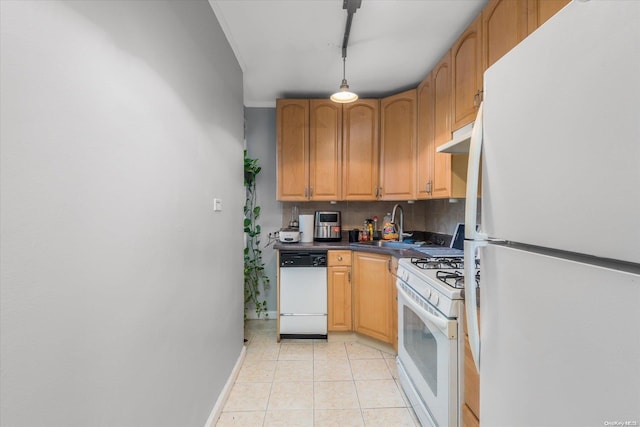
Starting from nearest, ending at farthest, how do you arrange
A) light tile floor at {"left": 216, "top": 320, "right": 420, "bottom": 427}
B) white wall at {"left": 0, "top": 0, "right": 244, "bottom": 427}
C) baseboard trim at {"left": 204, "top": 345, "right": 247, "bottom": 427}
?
1. white wall at {"left": 0, "top": 0, "right": 244, "bottom": 427}
2. baseboard trim at {"left": 204, "top": 345, "right": 247, "bottom": 427}
3. light tile floor at {"left": 216, "top": 320, "right": 420, "bottom": 427}

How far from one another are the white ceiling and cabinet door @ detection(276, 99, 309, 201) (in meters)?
0.19

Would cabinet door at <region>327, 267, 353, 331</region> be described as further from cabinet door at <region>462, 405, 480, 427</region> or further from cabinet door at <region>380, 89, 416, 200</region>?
cabinet door at <region>462, 405, 480, 427</region>

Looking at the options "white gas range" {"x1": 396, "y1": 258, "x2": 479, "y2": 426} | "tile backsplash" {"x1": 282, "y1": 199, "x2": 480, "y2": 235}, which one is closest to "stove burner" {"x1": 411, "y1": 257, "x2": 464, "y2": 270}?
"white gas range" {"x1": 396, "y1": 258, "x2": 479, "y2": 426}

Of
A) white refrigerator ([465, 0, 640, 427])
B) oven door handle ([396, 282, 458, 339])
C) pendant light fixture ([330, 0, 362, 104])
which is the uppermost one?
pendant light fixture ([330, 0, 362, 104])

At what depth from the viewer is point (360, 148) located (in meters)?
2.97

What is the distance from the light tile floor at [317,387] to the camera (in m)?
1.70

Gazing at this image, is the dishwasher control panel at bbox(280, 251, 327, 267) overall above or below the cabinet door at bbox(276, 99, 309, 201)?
below

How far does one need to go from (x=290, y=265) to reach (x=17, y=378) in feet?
7.10

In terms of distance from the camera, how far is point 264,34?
200cm

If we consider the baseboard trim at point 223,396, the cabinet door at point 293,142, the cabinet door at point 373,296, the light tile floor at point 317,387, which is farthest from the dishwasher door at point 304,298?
the cabinet door at point 293,142

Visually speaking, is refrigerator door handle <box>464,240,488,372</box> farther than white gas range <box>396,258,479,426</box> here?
No

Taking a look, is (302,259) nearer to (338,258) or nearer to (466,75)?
(338,258)

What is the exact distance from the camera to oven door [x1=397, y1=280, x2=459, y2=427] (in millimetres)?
1253

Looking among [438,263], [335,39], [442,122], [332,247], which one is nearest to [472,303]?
[438,263]
